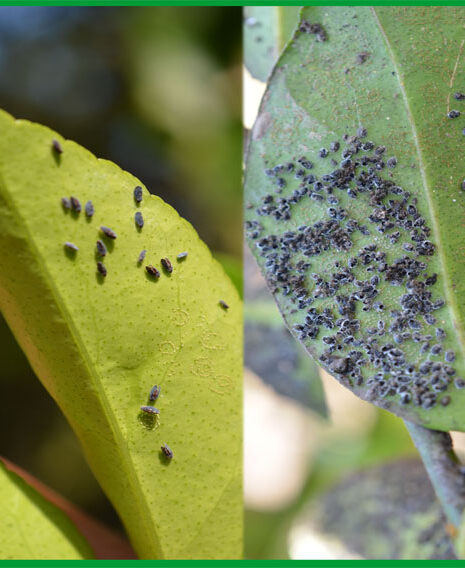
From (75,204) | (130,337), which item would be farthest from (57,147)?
(130,337)

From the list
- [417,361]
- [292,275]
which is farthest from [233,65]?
[417,361]

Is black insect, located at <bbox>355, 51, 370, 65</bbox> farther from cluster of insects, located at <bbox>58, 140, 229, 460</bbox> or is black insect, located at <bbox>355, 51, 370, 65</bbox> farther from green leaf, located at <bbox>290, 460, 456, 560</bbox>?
green leaf, located at <bbox>290, 460, 456, 560</bbox>

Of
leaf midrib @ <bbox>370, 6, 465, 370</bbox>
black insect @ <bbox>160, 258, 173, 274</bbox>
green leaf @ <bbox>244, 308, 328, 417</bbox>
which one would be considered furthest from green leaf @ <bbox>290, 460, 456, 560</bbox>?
black insect @ <bbox>160, 258, 173, 274</bbox>

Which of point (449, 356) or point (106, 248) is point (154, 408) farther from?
point (449, 356)

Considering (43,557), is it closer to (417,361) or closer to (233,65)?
(417,361)

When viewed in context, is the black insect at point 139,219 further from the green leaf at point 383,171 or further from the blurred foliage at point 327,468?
the blurred foliage at point 327,468

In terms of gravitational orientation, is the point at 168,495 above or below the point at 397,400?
below

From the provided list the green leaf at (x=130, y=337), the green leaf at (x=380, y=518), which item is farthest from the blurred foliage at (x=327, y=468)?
the green leaf at (x=130, y=337)
